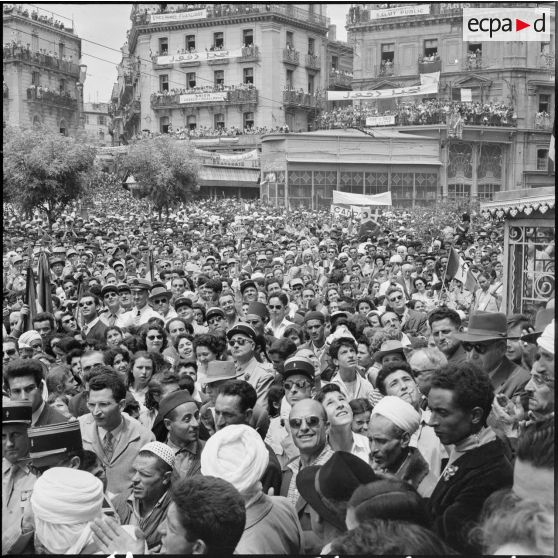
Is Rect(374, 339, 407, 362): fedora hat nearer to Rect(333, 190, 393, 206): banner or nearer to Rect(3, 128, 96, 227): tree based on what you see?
Rect(3, 128, 96, 227): tree

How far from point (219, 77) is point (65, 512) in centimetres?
6015

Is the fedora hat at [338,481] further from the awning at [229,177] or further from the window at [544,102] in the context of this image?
the window at [544,102]

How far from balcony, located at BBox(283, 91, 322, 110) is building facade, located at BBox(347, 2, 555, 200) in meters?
4.86

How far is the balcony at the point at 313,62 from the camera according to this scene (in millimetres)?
62125

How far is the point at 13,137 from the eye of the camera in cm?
3375

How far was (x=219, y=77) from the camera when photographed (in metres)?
61.6

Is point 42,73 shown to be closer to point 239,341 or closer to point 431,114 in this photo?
point 431,114

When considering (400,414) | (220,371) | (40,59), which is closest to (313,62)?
(40,59)

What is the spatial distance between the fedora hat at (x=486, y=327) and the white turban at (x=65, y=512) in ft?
10.3

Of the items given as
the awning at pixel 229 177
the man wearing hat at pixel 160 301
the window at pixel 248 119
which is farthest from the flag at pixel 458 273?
the window at pixel 248 119

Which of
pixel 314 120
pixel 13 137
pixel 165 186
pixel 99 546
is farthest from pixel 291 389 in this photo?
pixel 314 120

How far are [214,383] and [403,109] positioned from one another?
46.0 meters

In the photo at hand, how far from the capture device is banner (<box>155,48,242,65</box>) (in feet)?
196

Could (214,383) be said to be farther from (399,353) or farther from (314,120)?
(314,120)
